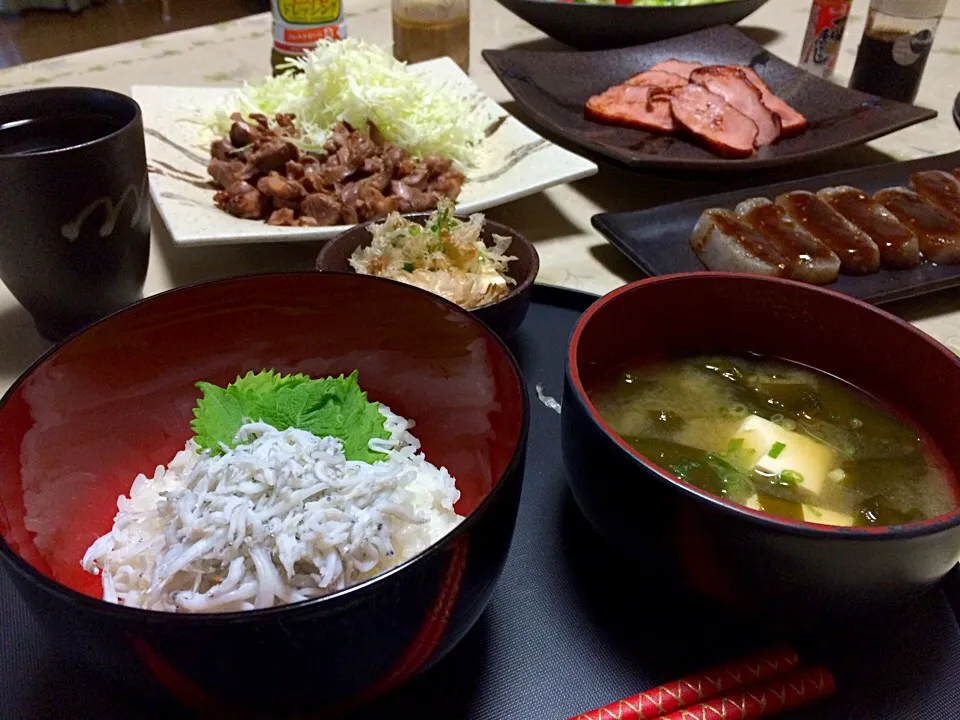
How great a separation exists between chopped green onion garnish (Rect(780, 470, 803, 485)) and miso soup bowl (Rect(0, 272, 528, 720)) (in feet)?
1.04

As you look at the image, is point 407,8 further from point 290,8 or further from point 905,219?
point 905,219

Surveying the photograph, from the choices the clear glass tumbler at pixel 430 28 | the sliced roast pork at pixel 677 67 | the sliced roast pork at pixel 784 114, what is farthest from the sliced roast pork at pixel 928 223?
the clear glass tumbler at pixel 430 28

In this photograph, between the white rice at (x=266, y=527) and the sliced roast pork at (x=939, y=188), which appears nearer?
the white rice at (x=266, y=527)

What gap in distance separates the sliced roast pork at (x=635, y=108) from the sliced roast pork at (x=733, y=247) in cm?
55

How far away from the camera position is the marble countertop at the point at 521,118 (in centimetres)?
136

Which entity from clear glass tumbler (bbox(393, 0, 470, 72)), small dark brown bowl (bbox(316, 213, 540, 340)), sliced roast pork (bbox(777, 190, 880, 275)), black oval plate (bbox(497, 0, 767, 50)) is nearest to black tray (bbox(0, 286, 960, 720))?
small dark brown bowl (bbox(316, 213, 540, 340))

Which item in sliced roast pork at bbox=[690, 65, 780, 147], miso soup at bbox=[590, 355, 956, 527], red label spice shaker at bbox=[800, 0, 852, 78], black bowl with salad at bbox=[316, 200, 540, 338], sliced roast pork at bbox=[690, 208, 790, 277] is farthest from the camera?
red label spice shaker at bbox=[800, 0, 852, 78]

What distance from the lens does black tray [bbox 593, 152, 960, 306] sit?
1.32 m

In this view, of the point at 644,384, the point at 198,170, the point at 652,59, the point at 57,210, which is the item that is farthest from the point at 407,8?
the point at 644,384

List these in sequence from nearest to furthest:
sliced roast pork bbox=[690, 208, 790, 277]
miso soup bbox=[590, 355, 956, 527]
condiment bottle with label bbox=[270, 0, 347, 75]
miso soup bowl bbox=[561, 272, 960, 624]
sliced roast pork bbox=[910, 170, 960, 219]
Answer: miso soup bowl bbox=[561, 272, 960, 624] → miso soup bbox=[590, 355, 956, 527] → sliced roast pork bbox=[690, 208, 790, 277] → sliced roast pork bbox=[910, 170, 960, 219] → condiment bottle with label bbox=[270, 0, 347, 75]

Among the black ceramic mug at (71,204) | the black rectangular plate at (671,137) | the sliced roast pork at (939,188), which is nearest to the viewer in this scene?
the black ceramic mug at (71,204)

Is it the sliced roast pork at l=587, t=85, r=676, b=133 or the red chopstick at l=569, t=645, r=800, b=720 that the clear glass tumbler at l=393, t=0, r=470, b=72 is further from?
the red chopstick at l=569, t=645, r=800, b=720

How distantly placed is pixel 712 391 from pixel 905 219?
2.64 feet

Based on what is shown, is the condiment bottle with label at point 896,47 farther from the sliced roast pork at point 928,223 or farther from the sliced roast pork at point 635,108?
the sliced roast pork at point 928,223
